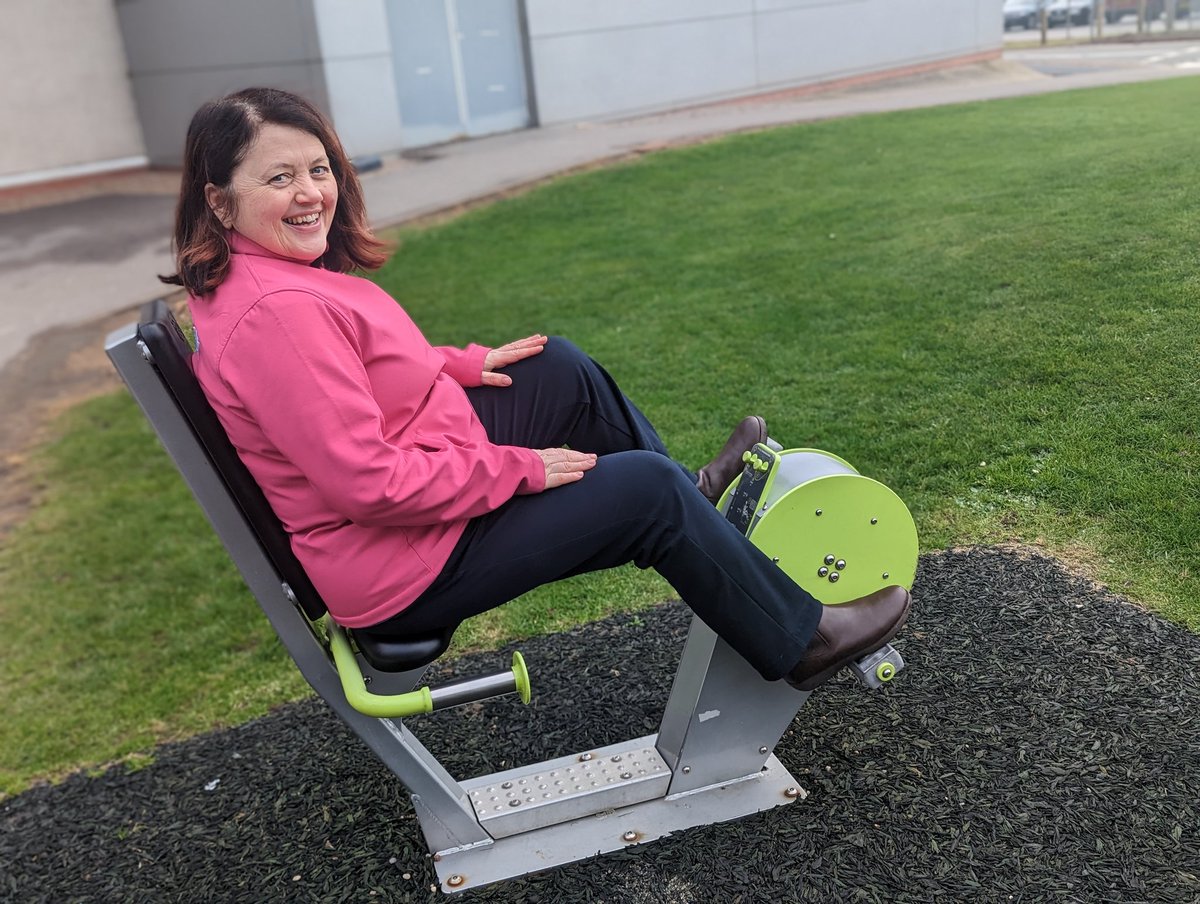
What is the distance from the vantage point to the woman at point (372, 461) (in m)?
1.74

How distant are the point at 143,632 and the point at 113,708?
1.96ft

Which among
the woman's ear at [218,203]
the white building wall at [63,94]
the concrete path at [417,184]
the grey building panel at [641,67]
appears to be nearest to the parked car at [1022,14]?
the concrete path at [417,184]

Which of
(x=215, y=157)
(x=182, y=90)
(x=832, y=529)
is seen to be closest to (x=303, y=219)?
(x=215, y=157)

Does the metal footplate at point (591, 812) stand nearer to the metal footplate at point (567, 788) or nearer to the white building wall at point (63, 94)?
the metal footplate at point (567, 788)

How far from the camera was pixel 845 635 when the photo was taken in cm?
204

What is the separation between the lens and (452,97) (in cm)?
1245

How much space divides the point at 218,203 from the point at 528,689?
3.30 feet

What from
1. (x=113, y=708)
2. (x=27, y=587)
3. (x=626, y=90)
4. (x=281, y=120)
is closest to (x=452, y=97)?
(x=626, y=90)

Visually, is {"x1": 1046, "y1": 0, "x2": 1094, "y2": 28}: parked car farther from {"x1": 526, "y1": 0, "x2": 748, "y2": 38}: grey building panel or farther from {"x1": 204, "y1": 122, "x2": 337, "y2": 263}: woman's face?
{"x1": 204, "y1": 122, "x2": 337, "y2": 263}: woman's face

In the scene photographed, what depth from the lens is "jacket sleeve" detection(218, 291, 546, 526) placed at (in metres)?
1.72

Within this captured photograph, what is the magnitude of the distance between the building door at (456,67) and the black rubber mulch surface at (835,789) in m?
10.4

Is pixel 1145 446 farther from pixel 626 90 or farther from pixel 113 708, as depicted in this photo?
pixel 626 90

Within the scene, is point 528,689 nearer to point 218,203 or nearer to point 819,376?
point 218,203

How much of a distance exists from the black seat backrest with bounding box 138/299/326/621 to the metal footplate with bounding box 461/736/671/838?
59cm
